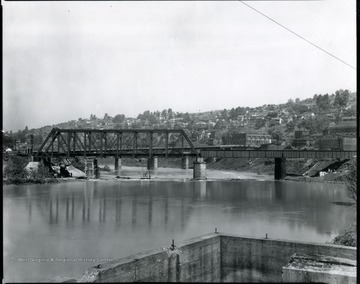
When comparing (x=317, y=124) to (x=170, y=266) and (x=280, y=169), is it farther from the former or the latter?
(x=170, y=266)

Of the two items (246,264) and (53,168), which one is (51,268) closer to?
(246,264)

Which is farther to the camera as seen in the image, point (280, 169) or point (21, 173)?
point (280, 169)

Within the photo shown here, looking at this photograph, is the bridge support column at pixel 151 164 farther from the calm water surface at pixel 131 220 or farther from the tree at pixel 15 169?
the calm water surface at pixel 131 220

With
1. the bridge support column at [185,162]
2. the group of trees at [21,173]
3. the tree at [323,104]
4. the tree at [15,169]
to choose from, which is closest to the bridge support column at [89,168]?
the group of trees at [21,173]

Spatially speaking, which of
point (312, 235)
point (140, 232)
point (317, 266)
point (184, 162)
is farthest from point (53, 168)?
point (317, 266)

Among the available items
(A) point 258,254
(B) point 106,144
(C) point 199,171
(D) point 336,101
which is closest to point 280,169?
(C) point 199,171

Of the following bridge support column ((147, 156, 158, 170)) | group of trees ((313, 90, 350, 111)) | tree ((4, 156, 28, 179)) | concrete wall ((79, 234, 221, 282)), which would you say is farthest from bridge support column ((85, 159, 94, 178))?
group of trees ((313, 90, 350, 111))
